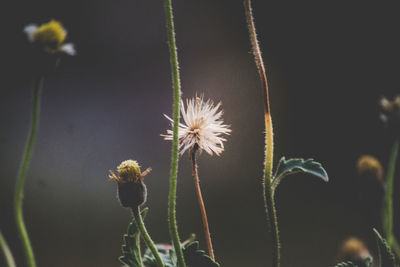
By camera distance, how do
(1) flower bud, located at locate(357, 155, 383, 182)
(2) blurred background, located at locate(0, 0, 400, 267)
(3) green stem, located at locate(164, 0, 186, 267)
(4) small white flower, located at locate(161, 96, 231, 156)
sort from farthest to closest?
1. (2) blurred background, located at locate(0, 0, 400, 267)
2. (1) flower bud, located at locate(357, 155, 383, 182)
3. (4) small white flower, located at locate(161, 96, 231, 156)
4. (3) green stem, located at locate(164, 0, 186, 267)

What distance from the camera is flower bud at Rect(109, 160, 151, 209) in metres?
0.45

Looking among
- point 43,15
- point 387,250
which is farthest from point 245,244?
point 387,250

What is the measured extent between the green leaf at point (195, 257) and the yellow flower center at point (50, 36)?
0.87ft

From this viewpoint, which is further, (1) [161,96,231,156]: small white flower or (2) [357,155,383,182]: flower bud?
(2) [357,155,383,182]: flower bud

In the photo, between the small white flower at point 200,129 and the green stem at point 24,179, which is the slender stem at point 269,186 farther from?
the green stem at point 24,179

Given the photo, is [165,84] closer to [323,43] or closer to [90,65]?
[90,65]

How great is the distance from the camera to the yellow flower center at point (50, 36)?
1.61 feet

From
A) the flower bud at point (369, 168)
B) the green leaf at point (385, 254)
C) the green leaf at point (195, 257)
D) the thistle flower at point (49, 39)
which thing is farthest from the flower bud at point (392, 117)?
the thistle flower at point (49, 39)

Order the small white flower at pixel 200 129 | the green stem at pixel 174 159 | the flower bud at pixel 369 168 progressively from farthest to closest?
the flower bud at pixel 369 168, the small white flower at pixel 200 129, the green stem at pixel 174 159

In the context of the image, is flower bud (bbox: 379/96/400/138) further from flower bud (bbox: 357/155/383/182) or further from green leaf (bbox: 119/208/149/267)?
green leaf (bbox: 119/208/149/267)

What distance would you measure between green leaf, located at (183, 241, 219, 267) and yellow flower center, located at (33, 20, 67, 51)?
27 cm

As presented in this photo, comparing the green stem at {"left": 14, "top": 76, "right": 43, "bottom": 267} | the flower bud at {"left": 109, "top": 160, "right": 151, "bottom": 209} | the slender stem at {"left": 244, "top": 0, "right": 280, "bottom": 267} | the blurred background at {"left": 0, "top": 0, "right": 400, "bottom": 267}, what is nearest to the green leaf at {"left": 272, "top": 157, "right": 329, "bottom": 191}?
the slender stem at {"left": 244, "top": 0, "right": 280, "bottom": 267}

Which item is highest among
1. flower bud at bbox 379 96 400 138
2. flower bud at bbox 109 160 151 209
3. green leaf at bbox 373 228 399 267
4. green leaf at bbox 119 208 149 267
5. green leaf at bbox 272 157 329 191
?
flower bud at bbox 379 96 400 138

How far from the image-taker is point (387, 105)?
654 mm
